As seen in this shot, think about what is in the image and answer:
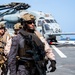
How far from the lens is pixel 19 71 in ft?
14.3

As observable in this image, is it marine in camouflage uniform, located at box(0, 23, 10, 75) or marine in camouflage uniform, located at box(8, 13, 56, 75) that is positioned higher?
marine in camouflage uniform, located at box(8, 13, 56, 75)

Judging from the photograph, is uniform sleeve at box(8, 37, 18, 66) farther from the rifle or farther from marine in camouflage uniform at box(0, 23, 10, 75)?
marine in camouflage uniform at box(0, 23, 10, 75)

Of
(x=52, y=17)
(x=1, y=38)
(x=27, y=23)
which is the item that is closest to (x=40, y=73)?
(x=27, y=23)

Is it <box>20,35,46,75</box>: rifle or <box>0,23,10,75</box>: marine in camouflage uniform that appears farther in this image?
<box>0,23,10,75</box>: marine in camouflage uniform

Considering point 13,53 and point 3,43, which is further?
point 3,43

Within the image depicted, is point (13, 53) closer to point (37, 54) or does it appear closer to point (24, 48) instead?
point (24, 48)

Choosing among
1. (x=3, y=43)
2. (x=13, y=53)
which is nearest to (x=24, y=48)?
(x=13, y=53)

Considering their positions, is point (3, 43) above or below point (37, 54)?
below

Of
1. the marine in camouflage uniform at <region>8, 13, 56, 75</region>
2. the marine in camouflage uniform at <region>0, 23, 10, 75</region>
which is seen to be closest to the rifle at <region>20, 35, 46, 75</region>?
the marine in camouflage uniform at <region>8, 13, 56, 75</region>

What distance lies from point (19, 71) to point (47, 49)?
23.0 inches

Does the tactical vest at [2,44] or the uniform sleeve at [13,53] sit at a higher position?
the uniform sleeve at [13,53]

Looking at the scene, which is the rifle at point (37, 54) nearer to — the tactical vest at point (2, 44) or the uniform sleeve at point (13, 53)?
the uniform sleeve at point (13, 53)

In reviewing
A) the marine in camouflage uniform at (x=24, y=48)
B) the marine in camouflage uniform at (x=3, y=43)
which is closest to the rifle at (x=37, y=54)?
the marine in camouflage uniform at (x=24, y=48)

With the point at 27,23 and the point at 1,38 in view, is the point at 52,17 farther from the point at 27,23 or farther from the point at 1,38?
the point at 27,23
